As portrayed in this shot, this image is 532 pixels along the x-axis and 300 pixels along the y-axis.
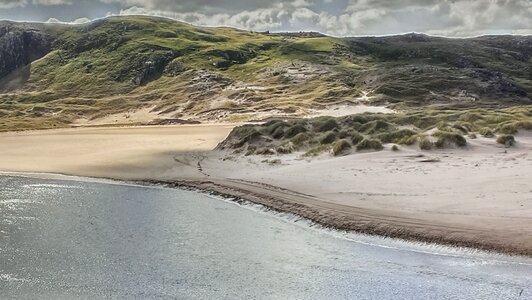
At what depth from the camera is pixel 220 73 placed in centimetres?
11238

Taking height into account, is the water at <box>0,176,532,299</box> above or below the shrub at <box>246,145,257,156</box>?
below

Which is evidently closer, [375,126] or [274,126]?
[375,126]

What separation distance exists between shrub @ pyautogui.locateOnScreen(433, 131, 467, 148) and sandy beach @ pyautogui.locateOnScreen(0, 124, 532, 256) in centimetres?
60

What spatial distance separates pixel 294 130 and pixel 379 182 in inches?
567

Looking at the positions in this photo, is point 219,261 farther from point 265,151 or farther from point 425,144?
point 265,151

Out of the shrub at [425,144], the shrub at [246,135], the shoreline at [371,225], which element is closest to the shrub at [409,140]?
the shrub at [425,144]

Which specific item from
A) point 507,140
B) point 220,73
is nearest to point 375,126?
point 507,140

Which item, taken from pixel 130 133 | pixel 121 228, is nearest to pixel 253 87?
pixel 130 133

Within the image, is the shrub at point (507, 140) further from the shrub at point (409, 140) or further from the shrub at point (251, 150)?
the shrub at point (251, 150)

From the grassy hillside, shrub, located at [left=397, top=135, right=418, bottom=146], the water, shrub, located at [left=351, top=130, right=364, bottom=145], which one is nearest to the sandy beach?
shrub, located at [left=397, top=135, right=418, bottom=146]

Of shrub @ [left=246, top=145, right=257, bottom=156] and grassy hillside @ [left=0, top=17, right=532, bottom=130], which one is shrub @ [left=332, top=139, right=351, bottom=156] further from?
grassy hillside @ [left=0, top=17, right=532, bottom=130]

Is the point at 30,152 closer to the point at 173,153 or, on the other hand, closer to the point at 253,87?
the point at 173,153

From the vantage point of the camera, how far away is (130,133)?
186 ft

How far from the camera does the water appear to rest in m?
13.9
